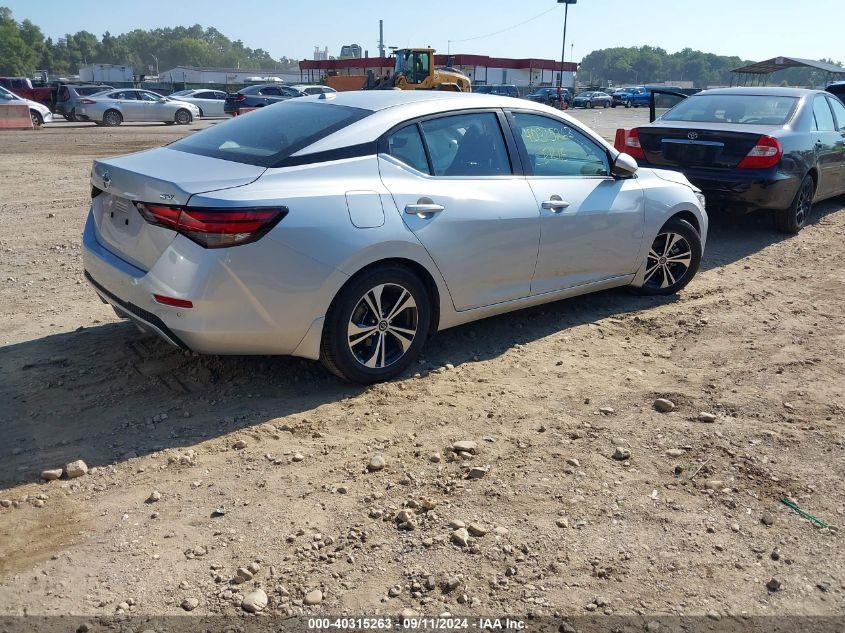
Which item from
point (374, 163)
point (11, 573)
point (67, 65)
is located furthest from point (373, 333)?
point (67, 65)

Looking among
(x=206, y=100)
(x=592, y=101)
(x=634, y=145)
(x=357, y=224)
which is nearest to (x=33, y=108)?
(x=206, y=100)

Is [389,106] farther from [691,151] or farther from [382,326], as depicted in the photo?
[691,151]

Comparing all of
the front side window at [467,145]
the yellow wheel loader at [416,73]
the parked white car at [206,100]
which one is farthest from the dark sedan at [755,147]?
the parked white car at [206,100]

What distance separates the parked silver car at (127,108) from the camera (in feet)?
91.2

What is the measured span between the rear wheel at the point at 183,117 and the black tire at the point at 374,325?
93.2 ft

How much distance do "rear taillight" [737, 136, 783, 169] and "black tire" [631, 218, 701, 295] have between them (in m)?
2.40

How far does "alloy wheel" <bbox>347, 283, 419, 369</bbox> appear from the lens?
4.38 metres

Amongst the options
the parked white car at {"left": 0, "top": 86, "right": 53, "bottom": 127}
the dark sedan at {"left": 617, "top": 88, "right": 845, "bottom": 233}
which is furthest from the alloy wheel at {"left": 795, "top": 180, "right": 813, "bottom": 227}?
the parked white car at {"left": 0, "top": 86, "right": 53, "bottom": 127}

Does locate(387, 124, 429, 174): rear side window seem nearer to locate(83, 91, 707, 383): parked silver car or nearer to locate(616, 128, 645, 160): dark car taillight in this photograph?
locate(83, 91, 707, 383): parked silver car

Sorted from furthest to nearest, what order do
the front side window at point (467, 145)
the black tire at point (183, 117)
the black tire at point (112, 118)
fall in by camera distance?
the black tire at point (183, 117) < the black tire at point (112, 118) < the front side window at point (467, 145)

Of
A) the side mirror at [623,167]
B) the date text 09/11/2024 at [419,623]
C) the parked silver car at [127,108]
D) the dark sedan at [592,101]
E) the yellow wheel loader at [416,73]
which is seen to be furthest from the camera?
the dark sedan at [592,101]

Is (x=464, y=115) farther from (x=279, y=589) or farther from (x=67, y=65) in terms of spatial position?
(x=67, y=65)

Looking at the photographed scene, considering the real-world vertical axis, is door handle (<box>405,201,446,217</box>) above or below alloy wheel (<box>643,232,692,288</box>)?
above

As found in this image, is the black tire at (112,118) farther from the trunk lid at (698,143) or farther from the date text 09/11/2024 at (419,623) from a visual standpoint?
the date text 09/11/2024 at (419,623)
